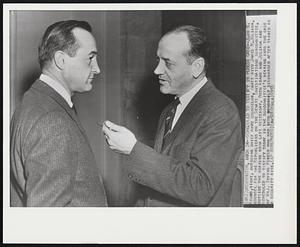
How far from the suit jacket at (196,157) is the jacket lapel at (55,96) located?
203mm

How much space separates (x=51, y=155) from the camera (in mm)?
1326

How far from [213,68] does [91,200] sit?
0.55m

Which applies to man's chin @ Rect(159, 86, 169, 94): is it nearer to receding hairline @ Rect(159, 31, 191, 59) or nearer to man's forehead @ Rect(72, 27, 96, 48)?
receding hairline @ Rect(159, 31, 191, 59)

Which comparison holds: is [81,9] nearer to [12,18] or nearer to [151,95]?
[12,18]

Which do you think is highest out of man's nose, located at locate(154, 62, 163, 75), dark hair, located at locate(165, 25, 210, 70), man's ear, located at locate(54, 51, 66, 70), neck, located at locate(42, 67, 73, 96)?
dark hair, located at locate(165, 25, 210, 70)

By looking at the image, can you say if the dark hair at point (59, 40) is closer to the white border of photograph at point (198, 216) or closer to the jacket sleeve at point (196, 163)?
the white border of photograph at point (198, 216)

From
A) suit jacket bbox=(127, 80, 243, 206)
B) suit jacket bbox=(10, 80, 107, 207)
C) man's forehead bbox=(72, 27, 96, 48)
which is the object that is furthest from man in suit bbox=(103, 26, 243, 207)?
man's forehead bbox=(72, 27, 96, 48)

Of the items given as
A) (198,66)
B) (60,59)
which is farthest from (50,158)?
(198,66)

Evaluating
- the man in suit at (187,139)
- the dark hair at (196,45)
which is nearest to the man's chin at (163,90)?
the man in suit at (187,139)

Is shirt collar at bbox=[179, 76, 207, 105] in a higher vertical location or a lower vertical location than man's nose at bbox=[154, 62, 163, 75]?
lower

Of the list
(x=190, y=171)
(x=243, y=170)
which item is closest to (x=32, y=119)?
(x=190, y=171)

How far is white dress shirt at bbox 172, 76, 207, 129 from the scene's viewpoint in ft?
4.49

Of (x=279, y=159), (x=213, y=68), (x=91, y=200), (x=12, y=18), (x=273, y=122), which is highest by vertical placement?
(x=12, y=18)

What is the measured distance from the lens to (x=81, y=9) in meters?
1.38
